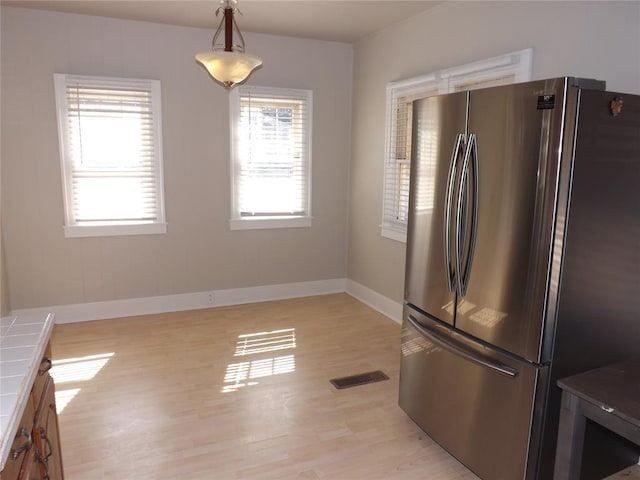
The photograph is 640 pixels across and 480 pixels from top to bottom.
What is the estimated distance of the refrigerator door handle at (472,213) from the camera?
6.89ft

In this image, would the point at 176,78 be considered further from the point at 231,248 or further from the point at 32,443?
the point at 32,443

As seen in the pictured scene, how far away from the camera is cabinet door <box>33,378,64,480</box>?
4.73ft

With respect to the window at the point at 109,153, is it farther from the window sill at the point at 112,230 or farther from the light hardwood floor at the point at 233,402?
the light hardwood floor at the point at 233,402

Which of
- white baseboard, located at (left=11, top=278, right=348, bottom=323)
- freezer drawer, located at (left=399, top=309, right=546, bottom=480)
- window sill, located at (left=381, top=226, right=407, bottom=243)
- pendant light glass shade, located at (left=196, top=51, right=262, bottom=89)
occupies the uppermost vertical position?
pendant light glass shade, located at (left=196, top=51, right=262, bottom=89)

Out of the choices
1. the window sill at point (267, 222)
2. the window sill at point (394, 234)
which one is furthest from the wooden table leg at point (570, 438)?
the window sill at point (267, 222)

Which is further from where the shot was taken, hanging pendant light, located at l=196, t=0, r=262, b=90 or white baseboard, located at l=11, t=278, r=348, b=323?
white baseboard, located at l=11, t=278, r=348, b=323

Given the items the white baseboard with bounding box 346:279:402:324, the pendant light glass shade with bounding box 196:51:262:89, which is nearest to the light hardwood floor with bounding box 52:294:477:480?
the white baseboard with bounding box 346:279:402:324

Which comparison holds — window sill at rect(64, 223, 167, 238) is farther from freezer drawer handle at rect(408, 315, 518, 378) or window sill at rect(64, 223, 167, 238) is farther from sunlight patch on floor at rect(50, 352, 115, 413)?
freezer drawer handle at rect(408, 315, 518, 378)

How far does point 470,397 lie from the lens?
2.20 metres

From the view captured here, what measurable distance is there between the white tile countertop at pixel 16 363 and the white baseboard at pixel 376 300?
3.23 meters

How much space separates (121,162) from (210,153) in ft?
2.68

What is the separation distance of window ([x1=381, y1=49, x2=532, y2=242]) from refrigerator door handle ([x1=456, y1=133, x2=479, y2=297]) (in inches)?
59.2

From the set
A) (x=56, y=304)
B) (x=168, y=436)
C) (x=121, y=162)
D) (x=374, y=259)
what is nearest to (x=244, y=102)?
(x=121, y=162)

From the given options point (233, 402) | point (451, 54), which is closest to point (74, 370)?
point (233, 402)
